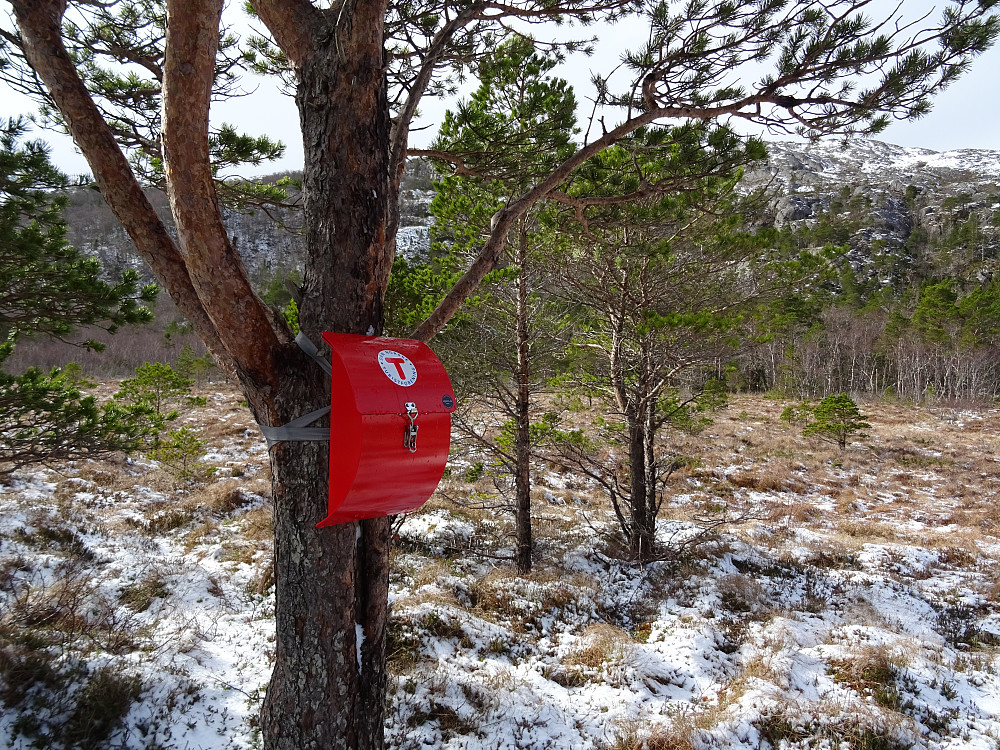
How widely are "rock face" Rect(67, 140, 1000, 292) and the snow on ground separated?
83.9 feet

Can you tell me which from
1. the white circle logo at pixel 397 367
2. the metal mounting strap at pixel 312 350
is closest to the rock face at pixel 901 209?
the white circle logo at pixel 397 367

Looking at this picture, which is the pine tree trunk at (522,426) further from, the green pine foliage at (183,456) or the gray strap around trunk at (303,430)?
the green pine foliage at (183,456)

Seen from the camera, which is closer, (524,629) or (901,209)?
(524,629)

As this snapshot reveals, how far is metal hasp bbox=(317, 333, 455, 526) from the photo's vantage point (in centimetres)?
146

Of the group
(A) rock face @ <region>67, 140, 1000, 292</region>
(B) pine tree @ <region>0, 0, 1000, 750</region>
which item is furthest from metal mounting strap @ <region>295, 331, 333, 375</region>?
(A) rock face @ <region>67, 140, 1000, 292</region>

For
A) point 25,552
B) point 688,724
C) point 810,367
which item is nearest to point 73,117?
point 688,724

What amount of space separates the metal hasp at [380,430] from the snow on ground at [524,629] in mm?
2885

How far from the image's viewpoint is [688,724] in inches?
143

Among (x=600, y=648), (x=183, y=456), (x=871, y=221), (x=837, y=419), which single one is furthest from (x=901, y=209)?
(x=183, y=456)

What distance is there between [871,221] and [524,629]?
79.7 metres

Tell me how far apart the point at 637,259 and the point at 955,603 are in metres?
6.37

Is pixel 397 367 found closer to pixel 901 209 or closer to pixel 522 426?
pixel 522 426

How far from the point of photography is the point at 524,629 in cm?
536

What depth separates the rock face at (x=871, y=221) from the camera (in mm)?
53875
